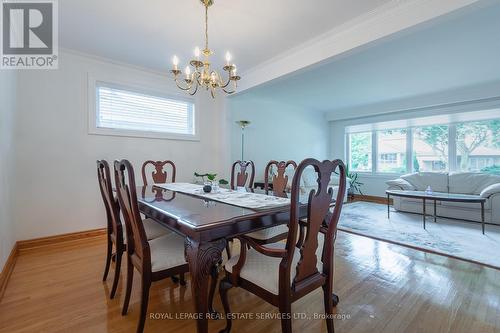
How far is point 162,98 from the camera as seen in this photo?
3732 millimetres

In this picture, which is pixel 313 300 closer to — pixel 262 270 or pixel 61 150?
pixel 262 270

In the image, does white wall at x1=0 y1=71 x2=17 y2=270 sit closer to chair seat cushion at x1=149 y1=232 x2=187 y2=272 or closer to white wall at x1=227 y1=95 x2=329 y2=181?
chair seat cushion at x1=149 y1=232 x2=187 y2=272

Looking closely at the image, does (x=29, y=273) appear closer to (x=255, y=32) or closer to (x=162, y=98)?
(x=162, y=98)

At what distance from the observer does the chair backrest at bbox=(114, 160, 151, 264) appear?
1.25m

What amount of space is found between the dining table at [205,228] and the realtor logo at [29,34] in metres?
2.14

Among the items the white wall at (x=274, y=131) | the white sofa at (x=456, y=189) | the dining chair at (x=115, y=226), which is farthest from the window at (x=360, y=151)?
the dining chair at (x=115, y=226)

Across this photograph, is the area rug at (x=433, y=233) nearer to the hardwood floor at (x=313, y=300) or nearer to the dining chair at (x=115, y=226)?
the hardwood floor at (x=313, y=300)

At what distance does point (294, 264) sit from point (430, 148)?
5892mm

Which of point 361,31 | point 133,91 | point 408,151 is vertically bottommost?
point 408,151

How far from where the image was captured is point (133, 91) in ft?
11.3

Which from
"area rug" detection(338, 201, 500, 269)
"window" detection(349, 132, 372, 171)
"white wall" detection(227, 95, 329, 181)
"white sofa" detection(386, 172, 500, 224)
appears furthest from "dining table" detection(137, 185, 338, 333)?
"window" detection(349, 132, 372, 171)

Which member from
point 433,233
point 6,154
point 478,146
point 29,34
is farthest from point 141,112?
point 478,146

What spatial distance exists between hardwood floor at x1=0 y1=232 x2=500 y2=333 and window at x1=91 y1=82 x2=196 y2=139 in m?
1.74

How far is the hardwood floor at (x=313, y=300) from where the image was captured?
1.46 metres
